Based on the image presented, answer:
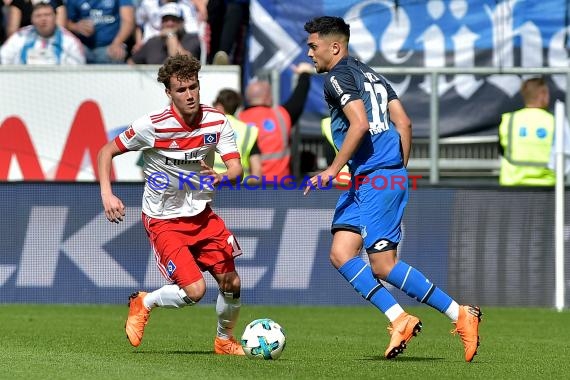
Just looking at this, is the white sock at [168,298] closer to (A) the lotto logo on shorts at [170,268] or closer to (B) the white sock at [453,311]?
(A) the lotto logo on shorts at [170,268]

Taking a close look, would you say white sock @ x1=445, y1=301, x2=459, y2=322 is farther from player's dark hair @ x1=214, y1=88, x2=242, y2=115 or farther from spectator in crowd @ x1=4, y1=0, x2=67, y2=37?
spectator in crowd @ x1=4, y1=0, x2=67, y2=37

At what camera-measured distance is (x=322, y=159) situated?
50.7 feet

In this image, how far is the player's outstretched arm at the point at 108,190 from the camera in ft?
29.1

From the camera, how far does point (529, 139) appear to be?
559 inches

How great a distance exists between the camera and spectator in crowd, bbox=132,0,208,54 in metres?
16.5

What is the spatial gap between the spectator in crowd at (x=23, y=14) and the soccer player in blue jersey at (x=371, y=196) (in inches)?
329

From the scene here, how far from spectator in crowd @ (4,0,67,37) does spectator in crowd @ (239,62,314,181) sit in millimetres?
3485

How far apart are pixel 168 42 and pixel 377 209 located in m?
7.69

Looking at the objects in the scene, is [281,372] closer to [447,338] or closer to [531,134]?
[447,338]

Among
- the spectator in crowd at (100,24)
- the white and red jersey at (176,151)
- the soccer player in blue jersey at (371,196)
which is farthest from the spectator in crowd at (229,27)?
the soccer player in blue jersey at (371,196)

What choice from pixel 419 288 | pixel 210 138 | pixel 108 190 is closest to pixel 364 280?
pixel 419 288

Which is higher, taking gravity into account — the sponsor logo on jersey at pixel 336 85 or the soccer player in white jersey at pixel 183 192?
the sponsor logo on jersey at pixel 336 85

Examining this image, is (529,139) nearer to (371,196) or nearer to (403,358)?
(403,358)

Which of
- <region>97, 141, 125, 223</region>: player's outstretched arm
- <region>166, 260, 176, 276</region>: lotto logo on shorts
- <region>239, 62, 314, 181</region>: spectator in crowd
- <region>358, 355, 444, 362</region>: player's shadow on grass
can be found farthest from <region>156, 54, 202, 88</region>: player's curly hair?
<region>239, 62, 314, 181</region>: spectator in crowd
